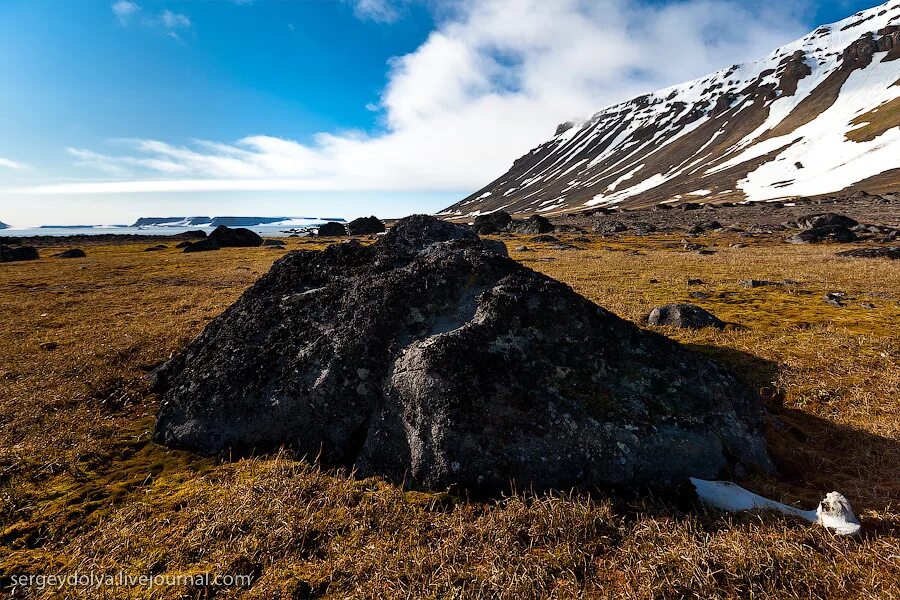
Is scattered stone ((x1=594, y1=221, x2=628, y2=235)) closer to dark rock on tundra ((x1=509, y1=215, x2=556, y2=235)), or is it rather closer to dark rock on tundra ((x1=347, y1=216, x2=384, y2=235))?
dark rock on tundra ((x1=509, y1=215, x2=556, y2=235))

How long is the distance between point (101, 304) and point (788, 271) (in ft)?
144

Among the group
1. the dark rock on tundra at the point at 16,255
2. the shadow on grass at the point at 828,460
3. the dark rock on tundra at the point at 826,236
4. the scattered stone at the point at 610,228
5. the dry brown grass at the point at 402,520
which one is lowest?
the shadow on grass at the point at 828,460

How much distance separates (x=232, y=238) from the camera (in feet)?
270

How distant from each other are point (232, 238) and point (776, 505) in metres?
92.0

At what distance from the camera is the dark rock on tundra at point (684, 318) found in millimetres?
15523

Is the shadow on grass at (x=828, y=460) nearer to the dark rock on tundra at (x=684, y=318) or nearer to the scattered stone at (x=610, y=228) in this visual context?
the dark rock on tundra at (x=684, y=318)

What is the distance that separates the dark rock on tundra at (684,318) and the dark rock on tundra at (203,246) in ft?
247

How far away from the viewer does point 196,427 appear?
737 cm

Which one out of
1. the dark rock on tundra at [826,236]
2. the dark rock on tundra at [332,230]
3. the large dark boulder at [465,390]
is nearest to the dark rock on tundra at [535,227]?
the dark rock on tundra at [826,236]

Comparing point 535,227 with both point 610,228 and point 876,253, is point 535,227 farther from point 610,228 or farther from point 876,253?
point 876,253

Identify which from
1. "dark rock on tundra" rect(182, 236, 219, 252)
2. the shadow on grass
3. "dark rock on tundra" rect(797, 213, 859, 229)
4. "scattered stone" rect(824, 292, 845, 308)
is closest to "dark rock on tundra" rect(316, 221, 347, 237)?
A: "dark rock on tundra" rect(182, 236, 219, 252)

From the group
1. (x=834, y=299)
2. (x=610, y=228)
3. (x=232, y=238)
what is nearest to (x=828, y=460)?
(x=834, y=299)

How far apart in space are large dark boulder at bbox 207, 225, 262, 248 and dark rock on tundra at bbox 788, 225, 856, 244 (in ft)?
289

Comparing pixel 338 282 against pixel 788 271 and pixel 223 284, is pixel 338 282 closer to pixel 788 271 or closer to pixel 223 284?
pixel 223 284
